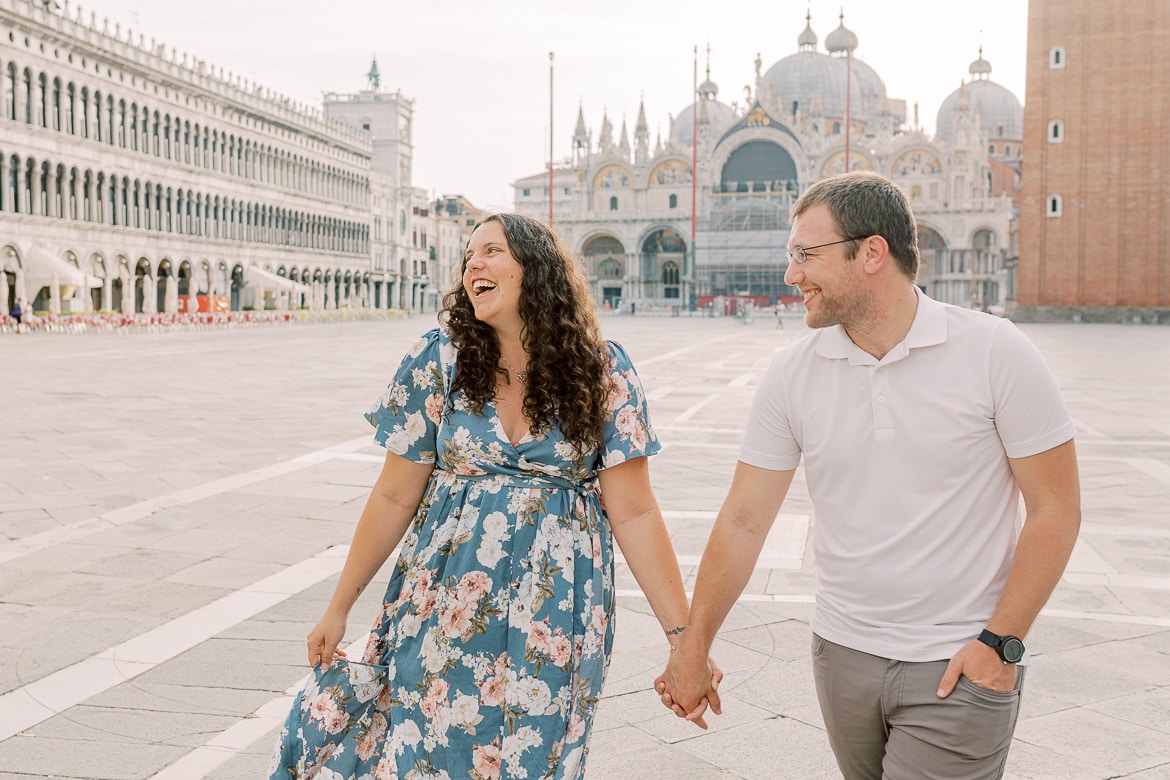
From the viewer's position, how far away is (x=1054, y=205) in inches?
1829

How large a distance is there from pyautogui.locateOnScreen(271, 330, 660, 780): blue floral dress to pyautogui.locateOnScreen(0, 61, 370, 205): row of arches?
41.9 m

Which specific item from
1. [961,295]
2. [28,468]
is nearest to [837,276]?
[28,468]

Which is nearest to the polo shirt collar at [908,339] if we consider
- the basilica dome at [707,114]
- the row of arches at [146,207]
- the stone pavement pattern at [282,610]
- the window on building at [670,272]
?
the stone pavement pattern at [282,610]

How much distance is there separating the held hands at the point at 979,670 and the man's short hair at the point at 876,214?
2.30 feet

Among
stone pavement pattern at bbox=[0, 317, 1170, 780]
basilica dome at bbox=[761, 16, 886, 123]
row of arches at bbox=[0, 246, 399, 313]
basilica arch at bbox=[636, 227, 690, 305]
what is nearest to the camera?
stone pavement pattern at bbox=[0, 317, 1170, 780]

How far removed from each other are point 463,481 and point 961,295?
72851 millimetres

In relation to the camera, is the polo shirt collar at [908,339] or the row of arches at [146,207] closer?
the polo shirt collar at [908,339]

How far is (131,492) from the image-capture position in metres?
7.67

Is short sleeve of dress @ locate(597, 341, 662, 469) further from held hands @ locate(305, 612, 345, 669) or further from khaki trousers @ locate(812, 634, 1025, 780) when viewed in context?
held hands @ locate(305, 612, 345, 669)

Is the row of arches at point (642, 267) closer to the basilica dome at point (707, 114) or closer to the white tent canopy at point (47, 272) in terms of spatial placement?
the basilica dome at point (707, 114)

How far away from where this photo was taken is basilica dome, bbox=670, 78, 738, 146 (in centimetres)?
9181

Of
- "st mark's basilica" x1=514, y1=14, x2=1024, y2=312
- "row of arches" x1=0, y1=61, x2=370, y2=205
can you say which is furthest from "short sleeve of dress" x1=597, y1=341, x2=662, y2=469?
"st mark's basilica" x1=514, y1=14, x2=1024, y2=312

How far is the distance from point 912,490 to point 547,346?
834mm

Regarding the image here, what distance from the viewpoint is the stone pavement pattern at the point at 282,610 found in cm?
342
